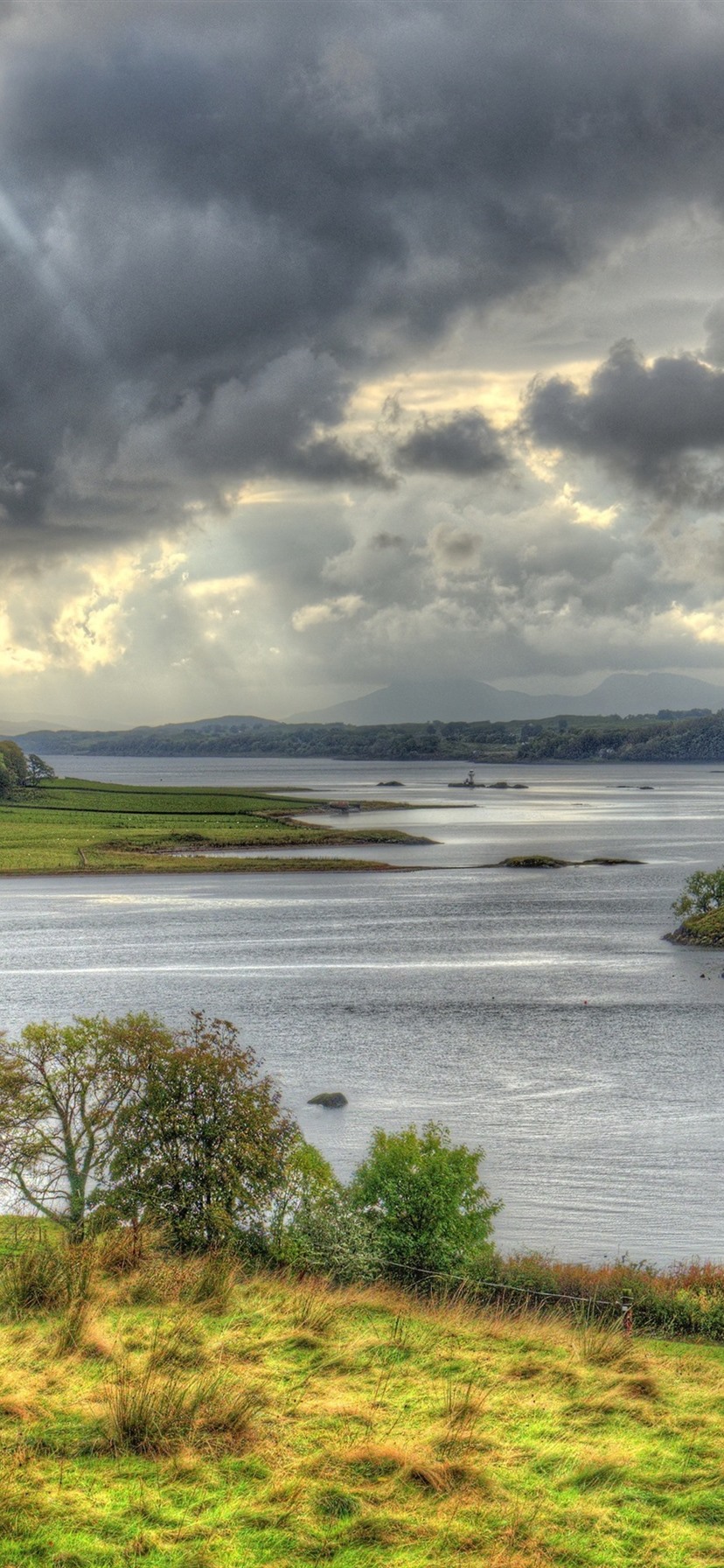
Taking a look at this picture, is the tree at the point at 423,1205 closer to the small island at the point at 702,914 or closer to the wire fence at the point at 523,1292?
the wire fence at the point at 523,1292

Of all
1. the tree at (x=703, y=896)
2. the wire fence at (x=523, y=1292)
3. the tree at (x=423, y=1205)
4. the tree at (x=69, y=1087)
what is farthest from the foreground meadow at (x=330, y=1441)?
the tree at (x=703, y=896)

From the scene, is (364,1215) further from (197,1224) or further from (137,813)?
(137,813)

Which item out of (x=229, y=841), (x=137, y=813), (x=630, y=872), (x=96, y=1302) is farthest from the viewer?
(x=137, y=813)

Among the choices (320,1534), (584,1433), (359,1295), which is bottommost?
(359,1295)

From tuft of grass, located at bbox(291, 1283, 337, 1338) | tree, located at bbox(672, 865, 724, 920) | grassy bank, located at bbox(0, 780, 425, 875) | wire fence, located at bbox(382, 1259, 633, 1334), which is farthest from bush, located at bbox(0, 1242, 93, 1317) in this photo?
grassy bank, located at bbox(0, 780, 425, 875)

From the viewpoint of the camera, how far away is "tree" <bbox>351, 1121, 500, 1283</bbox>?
2570cm

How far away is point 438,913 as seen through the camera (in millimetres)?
108688

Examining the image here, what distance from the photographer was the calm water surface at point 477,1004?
1495 inches

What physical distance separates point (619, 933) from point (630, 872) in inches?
1687

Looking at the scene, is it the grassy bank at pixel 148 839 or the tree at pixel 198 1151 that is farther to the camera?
the grassy bank at pixel 148 839

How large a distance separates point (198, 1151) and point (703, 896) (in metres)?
75.8

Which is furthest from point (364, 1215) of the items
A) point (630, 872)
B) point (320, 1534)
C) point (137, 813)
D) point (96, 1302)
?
point (137, 813)

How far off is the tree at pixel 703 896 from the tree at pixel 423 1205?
68.1 m

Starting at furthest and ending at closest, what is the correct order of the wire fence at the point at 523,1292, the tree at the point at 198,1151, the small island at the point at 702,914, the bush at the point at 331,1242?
1. the small island at the point at 702,914
2. the tree at the point at 198,1151
3. the wire fence at the point at 523,1292
4. the bush at the point at 331,1242
